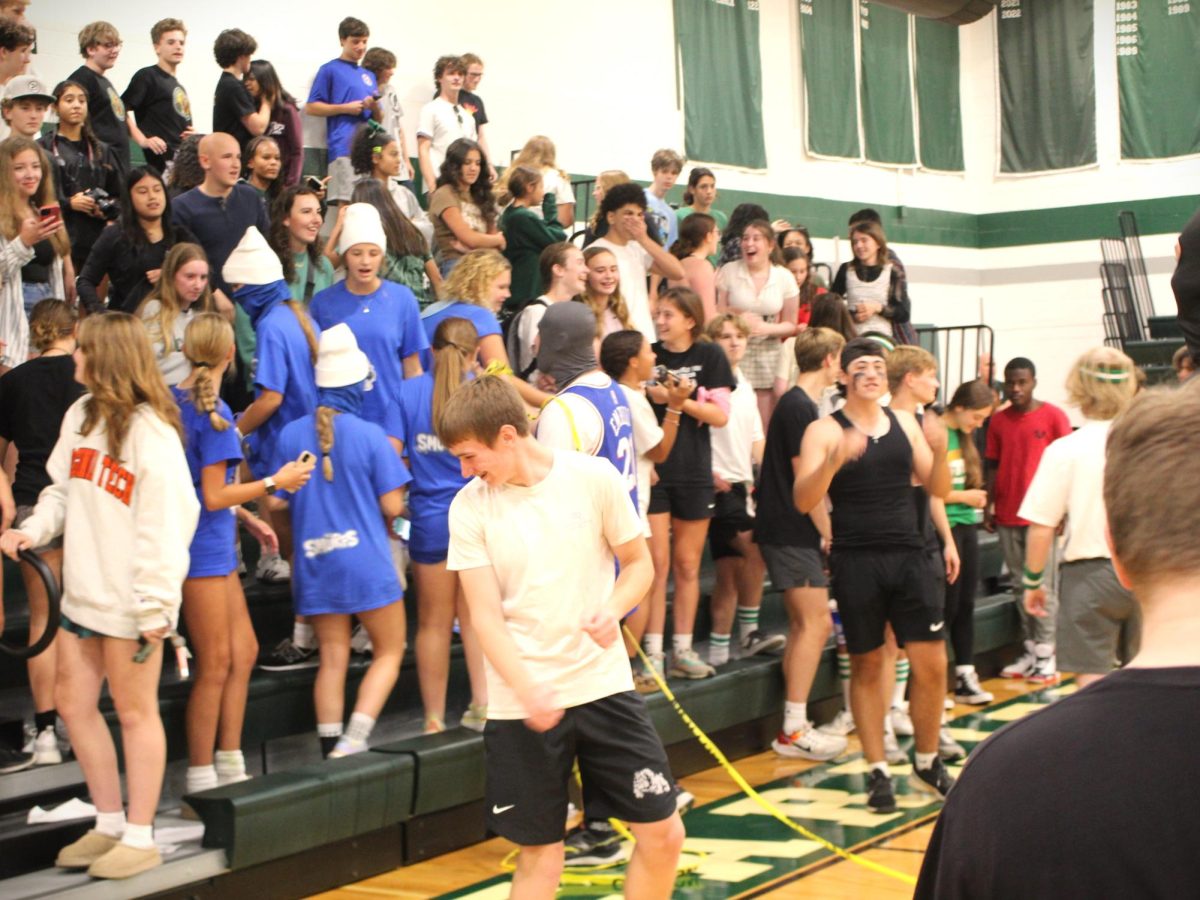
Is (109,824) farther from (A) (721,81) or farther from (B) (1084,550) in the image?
(A) (721,81)

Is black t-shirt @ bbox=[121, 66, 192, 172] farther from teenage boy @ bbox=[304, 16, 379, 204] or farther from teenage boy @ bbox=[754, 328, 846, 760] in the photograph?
teenage boy @ bbox=[754, 328, 846, 760]

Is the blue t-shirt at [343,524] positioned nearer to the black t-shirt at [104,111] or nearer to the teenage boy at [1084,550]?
the teenage boy at [1084,550]

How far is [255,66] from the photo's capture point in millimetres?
8992

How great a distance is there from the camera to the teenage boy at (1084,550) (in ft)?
18.2

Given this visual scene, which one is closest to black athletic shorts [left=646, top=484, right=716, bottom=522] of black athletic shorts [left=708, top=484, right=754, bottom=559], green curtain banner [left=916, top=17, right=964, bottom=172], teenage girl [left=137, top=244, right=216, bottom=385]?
black athletic shorts [left=708, top=484, right=754, bottom=559]

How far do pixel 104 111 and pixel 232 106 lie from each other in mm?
852

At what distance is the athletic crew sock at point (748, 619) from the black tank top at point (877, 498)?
1625 millimetres

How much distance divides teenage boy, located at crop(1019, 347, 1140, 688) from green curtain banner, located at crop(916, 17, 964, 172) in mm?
12342

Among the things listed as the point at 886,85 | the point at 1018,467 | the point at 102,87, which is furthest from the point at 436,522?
the point at 886,85

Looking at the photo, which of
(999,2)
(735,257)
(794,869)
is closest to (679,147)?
(735,257)

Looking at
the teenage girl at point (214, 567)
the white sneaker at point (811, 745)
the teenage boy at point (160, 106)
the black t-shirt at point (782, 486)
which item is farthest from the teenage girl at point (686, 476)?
the teenage boy at point (160, 106)

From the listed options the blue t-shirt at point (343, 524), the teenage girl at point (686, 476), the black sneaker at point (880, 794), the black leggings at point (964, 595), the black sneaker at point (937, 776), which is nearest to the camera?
the blue t-shirt at point (343, 524)

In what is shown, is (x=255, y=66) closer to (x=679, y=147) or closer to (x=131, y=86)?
(x=131, y=86)

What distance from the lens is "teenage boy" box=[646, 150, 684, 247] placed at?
10195 mm
